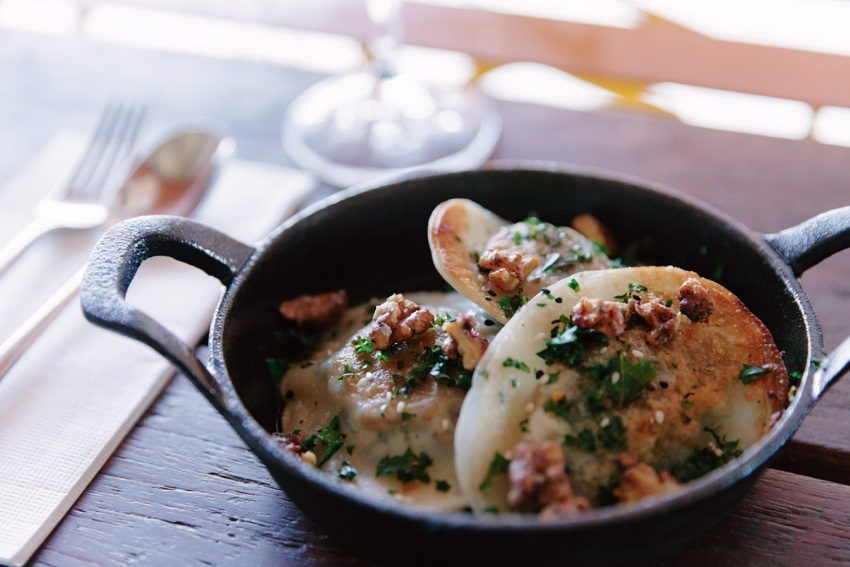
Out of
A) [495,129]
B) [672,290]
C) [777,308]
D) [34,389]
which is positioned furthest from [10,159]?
[777,308]

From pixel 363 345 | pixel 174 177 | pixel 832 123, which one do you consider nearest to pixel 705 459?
pixel 363 345

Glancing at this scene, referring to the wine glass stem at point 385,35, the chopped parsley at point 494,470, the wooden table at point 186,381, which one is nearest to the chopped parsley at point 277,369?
the wooden table at point 186,381

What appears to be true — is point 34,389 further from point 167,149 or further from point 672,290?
point 672,290

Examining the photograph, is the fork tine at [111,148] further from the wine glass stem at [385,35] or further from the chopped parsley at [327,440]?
the chopped parsley at [327,440]

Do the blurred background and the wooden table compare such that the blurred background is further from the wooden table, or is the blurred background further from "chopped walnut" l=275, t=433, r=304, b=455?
"chopped walnut" l=275, t=433, r=304, b=455

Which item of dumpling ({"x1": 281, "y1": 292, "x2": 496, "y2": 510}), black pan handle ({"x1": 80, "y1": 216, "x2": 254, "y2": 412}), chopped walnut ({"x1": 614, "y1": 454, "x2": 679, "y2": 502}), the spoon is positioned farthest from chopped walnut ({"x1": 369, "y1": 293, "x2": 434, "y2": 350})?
the spoon

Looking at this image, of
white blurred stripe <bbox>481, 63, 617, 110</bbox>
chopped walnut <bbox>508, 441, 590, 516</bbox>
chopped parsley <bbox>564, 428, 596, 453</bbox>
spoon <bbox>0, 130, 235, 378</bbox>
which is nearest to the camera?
chopped walnut <bbox>508, 441, 590, 516</bbox>

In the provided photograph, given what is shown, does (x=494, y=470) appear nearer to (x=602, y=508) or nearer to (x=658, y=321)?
(x=602, y=508)
